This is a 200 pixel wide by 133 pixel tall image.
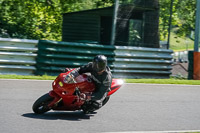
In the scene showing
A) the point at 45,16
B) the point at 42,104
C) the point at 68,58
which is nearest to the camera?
the point at 42,104

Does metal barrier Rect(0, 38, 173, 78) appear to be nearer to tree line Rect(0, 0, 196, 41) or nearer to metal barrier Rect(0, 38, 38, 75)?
metal barrier Rect(0, 38, 38, 75)

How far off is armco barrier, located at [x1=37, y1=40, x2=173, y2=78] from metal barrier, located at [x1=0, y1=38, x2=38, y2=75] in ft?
0.75

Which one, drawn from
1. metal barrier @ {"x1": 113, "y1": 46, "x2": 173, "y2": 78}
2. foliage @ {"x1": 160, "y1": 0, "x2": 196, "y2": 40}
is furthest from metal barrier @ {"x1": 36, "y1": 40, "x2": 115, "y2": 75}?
foliage @ {"x1": 160, "y1": 0, "x2": 196, "y2": 40}

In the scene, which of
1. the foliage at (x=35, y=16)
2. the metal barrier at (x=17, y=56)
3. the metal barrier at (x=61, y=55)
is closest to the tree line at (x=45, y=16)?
the foliage at (x=35, y=16)

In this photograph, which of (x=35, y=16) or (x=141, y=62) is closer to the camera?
(x=141, y=62)

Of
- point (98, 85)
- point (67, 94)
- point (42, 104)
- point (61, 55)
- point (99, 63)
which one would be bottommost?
point (42, 104)

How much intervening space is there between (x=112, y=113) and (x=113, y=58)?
566 centimetres

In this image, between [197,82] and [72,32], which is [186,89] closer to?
[197,82]

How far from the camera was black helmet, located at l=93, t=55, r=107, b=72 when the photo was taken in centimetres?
643

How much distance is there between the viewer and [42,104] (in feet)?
21.9

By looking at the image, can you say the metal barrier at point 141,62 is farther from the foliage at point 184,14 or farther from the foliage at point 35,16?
the foliage at point 35,16

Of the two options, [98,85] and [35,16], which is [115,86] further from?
[35,16]

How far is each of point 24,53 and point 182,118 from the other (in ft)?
19.8

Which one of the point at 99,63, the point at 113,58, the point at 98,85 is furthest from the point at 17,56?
the point at 99,63
